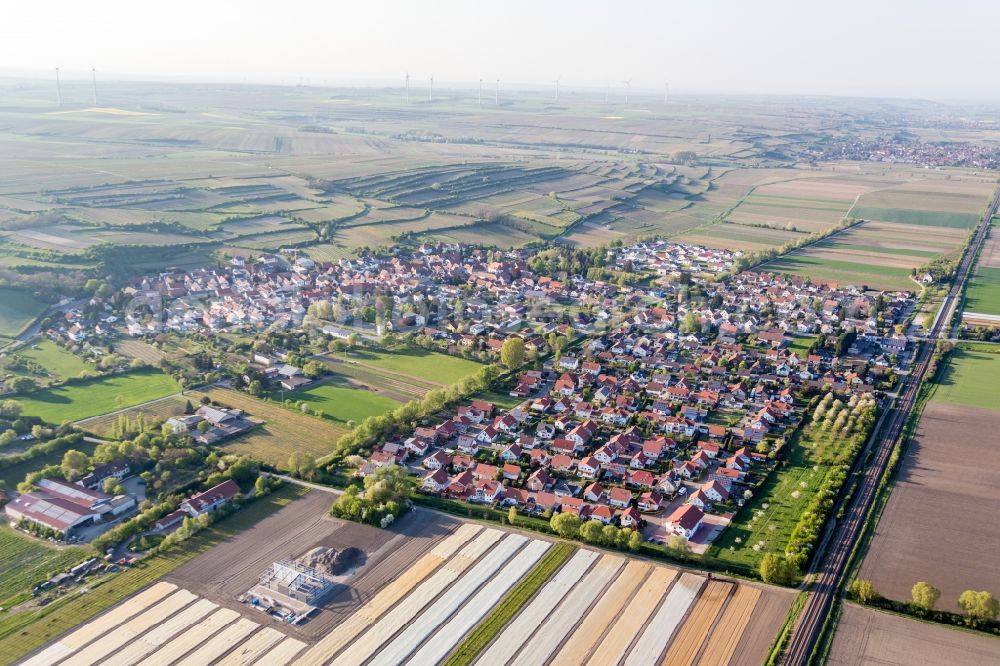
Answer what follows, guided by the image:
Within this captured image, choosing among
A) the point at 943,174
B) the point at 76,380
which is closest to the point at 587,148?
the point at 943,174

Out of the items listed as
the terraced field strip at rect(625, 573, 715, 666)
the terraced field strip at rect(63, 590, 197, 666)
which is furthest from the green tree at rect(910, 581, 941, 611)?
the terraced field strip at rect(63, 590, 197, 666)

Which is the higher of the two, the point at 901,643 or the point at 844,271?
the point at 844,271

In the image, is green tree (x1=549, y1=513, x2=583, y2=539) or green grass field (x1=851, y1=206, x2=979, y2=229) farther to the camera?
green grass field (x1=851, y1=206, x2=979, y2=229)

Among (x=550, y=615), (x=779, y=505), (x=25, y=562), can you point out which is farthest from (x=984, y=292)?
(x=25, y=562)

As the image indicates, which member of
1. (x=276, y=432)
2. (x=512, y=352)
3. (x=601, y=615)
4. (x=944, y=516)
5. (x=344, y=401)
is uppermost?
→ (x=512, y=352)

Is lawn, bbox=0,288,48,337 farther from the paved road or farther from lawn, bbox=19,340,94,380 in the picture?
the paved road

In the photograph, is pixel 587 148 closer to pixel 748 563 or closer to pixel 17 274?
pixel 17 274

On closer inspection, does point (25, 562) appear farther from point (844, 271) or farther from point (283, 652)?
point (844, 271)
